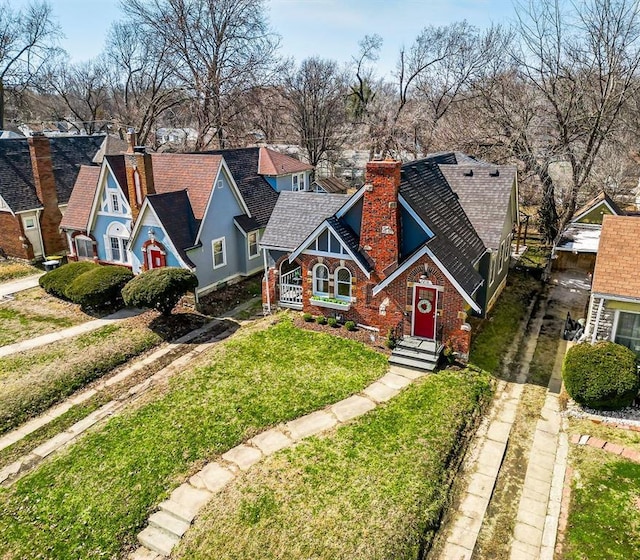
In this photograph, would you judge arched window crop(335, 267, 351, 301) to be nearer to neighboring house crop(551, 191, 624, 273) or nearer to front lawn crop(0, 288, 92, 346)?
front lawn crop(0, 288, 92, 346)

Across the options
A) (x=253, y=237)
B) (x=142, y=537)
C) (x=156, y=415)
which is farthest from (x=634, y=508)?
(x=253, y=237)

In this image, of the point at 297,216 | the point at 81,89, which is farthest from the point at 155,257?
the point at 81,89

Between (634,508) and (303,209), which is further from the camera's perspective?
(303,209)

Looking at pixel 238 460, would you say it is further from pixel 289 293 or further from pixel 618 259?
pixel 618 259

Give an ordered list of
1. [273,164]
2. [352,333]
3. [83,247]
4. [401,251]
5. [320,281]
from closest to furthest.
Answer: [401,251]
[352,333]
[320,281]
[83,247]
[273,164]

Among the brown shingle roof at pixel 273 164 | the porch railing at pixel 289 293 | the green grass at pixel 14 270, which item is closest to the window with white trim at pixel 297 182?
the brown shingle roof at pixel 273 164

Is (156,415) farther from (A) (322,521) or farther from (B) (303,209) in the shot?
(B) (303,209)

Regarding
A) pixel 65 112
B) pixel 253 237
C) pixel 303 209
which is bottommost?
pixel 253 237
